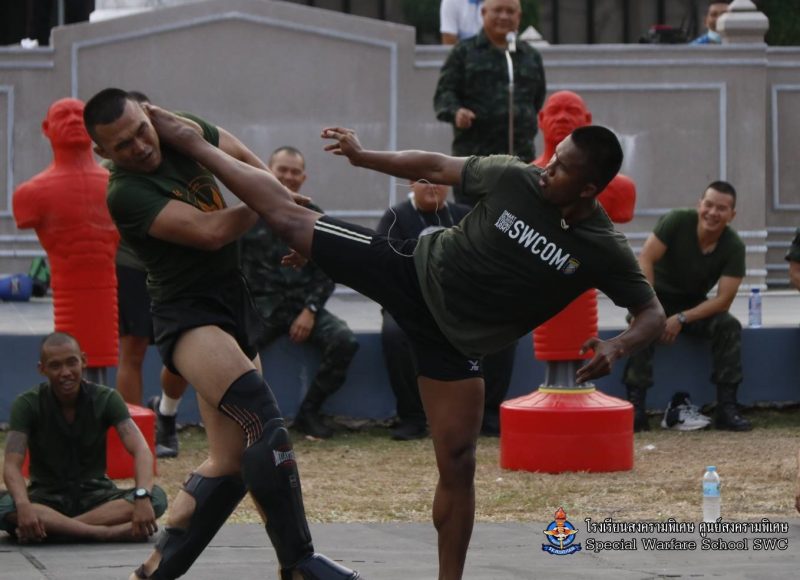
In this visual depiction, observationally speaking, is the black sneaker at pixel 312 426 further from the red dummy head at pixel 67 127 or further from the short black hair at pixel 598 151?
the short black hair at pixel 598 151

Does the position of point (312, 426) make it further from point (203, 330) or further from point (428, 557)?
point (203, 330)

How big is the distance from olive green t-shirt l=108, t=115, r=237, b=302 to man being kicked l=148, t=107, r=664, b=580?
0.50 feet

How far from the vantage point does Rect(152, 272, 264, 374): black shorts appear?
223 inches

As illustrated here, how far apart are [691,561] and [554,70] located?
921cm

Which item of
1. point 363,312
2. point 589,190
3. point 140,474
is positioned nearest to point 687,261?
point 363,312

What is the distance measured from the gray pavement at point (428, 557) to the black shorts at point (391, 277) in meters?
0.94

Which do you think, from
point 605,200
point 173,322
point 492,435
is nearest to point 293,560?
point 173,322

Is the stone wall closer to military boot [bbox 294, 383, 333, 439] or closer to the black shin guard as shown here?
military boot [bbox 294, 383, 333, 439]

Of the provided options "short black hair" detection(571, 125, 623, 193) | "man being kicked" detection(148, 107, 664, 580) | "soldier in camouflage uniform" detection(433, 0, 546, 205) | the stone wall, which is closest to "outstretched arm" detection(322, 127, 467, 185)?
"man being kicked" detection(148, 107, 664, 580)

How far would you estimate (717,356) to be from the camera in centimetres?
1071

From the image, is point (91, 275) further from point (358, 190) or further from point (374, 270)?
point (358, 190)

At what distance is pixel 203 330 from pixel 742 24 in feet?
35.0

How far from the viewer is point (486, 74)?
10680 mm

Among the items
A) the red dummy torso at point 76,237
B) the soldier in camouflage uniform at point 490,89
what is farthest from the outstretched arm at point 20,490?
the soldier in camouflage uniform at point 490,89
